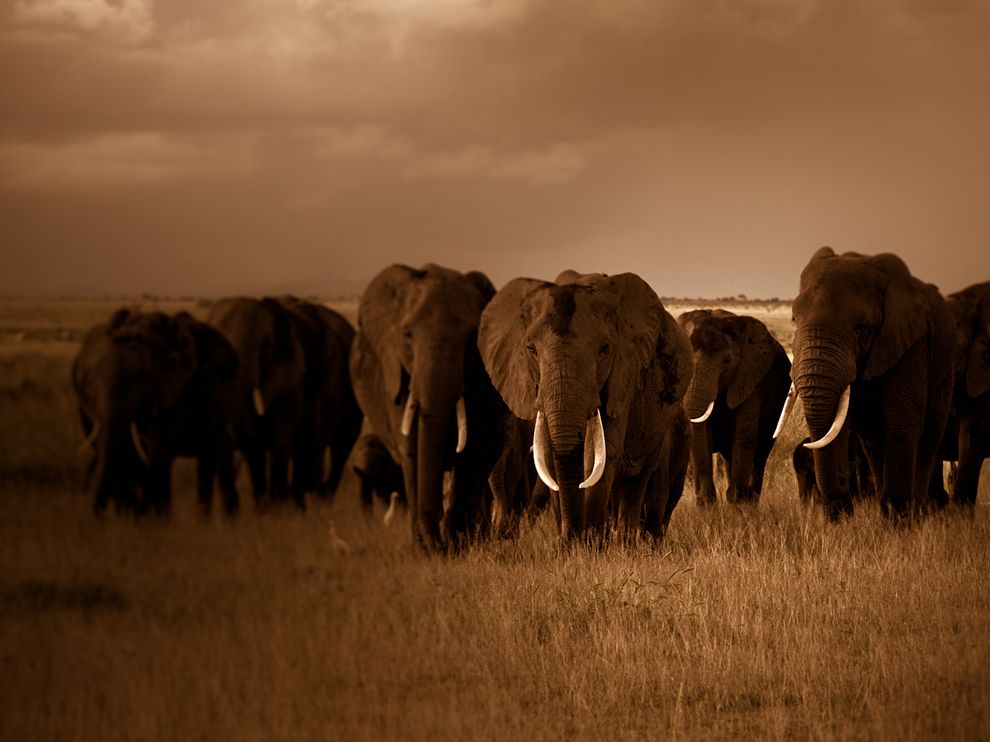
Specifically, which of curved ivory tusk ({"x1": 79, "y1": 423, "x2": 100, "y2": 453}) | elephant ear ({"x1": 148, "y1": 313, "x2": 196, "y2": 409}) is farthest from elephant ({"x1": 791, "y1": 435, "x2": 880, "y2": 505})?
curved ivory tusk ({"x1": 79, "y1": 423, "x2": 100, "y2": 453})

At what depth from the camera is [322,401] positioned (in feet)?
64.7

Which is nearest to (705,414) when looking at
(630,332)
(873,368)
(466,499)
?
(873,368)

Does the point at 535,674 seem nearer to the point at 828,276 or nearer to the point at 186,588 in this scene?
the point at 186,588

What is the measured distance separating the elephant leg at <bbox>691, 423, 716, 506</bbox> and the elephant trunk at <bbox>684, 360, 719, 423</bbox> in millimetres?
479

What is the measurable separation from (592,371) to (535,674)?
3.16m

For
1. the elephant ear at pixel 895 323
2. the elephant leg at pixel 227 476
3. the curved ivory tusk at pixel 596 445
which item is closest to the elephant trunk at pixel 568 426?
the curved ivory tusk at pixel 596 445

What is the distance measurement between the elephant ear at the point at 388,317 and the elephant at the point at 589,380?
94 centimetres

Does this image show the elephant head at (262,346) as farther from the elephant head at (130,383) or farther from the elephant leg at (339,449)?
the elephant head at (130,383)

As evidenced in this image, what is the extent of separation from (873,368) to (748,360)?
3.85m

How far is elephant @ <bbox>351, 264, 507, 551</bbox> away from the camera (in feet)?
39.8

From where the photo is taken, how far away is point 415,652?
31.6ft

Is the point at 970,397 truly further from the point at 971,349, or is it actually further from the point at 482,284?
the point at 482,284

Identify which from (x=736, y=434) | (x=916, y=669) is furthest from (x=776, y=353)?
(x=916, y=669)

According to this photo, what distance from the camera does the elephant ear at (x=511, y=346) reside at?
1178cm
